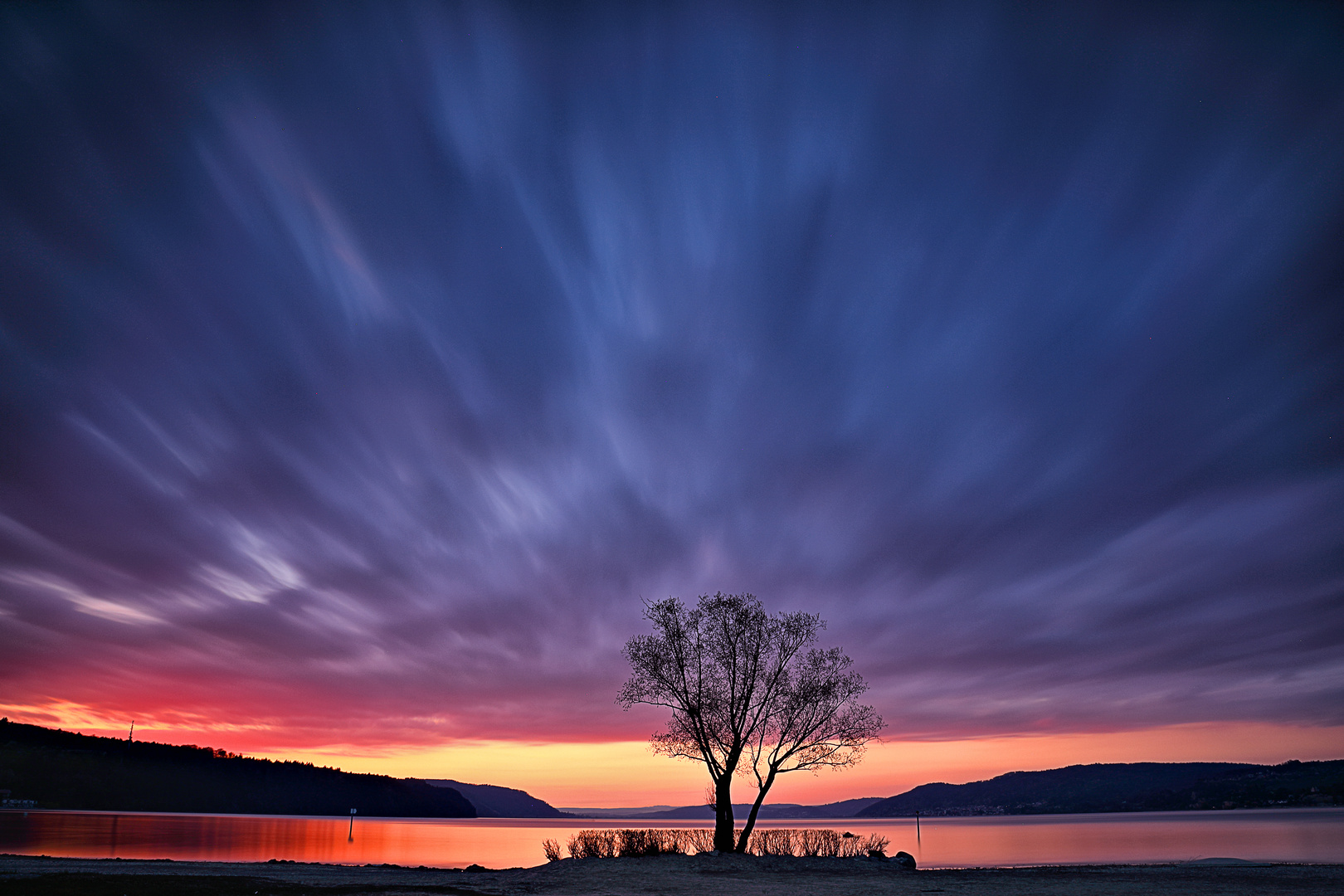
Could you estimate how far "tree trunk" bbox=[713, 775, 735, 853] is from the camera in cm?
4119

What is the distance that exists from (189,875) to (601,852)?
20.8 meters

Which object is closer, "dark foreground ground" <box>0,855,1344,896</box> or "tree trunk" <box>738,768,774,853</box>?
"dark foreground ground" <box>0,855,1344,896</box>

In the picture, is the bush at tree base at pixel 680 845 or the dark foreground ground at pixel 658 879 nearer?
the dark foreground ground at pixel 658 879

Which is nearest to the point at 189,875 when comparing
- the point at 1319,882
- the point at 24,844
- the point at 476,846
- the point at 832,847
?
the point at 832,847

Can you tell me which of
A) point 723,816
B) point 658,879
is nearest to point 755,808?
point 723,816

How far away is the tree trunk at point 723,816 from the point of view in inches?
1622

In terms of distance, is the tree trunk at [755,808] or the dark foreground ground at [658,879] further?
the tree trunk at [755,808]

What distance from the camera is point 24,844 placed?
57406 mm

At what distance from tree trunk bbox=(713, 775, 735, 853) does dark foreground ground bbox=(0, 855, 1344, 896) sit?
280 cm

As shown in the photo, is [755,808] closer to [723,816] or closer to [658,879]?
[723,816]

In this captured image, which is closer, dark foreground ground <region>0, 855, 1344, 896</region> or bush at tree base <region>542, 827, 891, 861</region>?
dark foreground ground <region>0, 855, 1344, 896</region>

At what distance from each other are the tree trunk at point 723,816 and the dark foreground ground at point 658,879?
2803 mm

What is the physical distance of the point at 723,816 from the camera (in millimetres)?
41469

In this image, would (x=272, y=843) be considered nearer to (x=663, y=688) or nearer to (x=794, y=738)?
(x=663, y=688)
